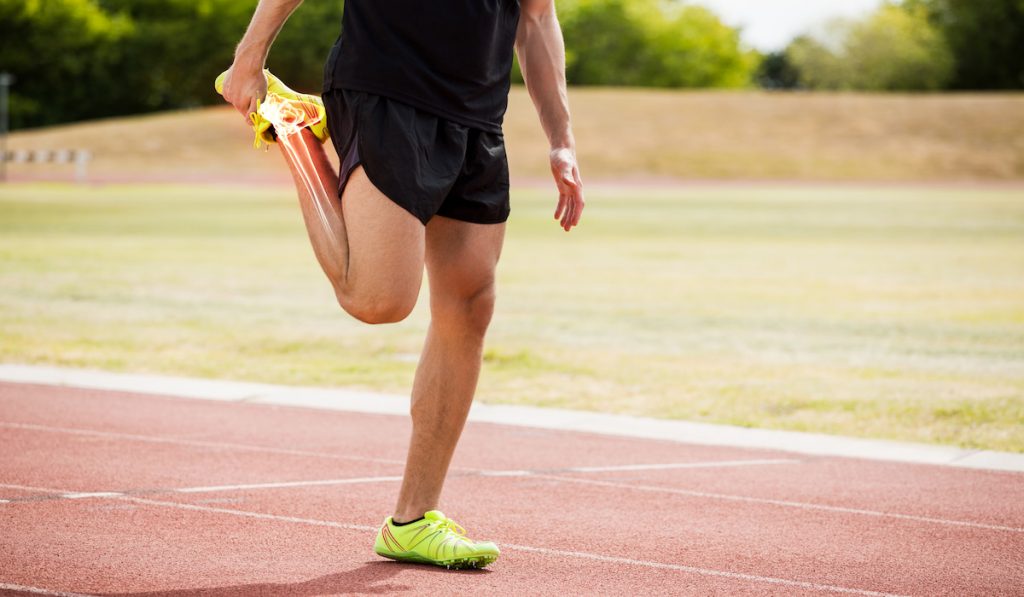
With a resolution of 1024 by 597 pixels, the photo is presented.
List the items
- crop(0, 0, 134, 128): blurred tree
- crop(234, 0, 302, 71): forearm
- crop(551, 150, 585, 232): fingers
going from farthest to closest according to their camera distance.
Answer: crop(0, 0, 134, 128): blurred tree
crop(551, 150, 585, 232): fingers
crop(234, 0, 302, 71): forearm

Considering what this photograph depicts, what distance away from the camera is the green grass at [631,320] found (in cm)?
920

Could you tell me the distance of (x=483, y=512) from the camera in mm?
5516

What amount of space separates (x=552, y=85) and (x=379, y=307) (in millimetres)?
971

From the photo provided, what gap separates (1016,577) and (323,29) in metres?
83.3

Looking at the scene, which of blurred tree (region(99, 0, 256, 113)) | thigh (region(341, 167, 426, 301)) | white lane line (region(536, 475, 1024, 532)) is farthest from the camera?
blurred tree (region(99, 0, 256, 113))

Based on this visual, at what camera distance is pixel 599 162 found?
207 ft

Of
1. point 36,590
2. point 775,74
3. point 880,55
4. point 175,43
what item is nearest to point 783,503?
point 36,590

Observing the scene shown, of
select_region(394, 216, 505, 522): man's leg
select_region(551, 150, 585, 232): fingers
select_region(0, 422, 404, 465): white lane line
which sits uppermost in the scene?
select_region(551, 150, 585, 232): fingers

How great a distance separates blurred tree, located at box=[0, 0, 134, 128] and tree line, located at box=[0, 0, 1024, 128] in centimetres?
6

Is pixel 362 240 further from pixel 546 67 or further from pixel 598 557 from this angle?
pixel 598 557

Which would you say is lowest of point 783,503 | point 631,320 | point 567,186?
point 631,320

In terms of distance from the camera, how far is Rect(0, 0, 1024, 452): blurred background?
9891 millimetres

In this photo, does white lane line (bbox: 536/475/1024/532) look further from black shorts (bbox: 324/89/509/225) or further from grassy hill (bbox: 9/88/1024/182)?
grassy hill (bbox: 9/88/1024/182)

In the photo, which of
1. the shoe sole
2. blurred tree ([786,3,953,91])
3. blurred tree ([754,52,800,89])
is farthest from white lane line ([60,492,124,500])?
blurred tree ([754,52,800,89])
